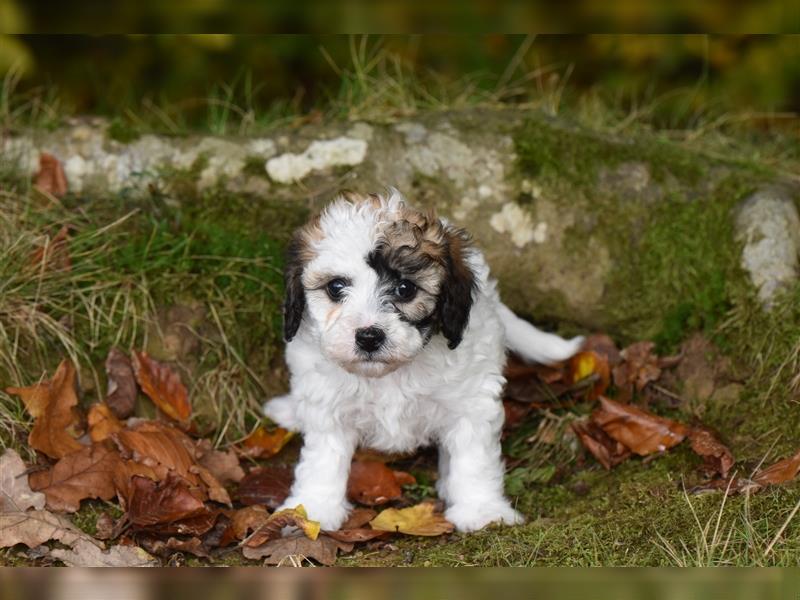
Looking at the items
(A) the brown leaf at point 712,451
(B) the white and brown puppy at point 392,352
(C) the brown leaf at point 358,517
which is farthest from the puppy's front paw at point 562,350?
(C) the brown leaf at point 358,517

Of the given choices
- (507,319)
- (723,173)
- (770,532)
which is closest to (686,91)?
(723,173)

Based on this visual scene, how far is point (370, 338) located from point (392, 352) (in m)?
0.11

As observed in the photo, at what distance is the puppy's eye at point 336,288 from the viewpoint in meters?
4.22

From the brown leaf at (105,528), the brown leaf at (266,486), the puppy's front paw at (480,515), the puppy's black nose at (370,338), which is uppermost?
the puppy's black nose at (370,338)

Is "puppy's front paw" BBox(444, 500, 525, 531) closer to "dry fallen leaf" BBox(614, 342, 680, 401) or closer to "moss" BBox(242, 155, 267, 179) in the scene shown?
"dry fallen leaf" BBox(614, 342, 680, 401)

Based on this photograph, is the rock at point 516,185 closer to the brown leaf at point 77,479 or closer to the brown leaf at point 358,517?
the brown leaf at point 358,517

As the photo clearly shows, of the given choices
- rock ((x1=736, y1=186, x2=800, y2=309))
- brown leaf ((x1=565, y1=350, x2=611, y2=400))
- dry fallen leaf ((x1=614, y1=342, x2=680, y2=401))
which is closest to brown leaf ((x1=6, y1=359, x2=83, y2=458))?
brown leaf ((x1=565, y1=350, x2=611, y2=400))

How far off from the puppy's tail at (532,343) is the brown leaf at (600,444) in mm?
384

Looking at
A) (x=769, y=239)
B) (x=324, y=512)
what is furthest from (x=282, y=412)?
(x=769, y=239)

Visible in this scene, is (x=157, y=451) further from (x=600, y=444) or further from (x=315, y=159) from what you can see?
(x=600, y=444)

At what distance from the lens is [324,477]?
4602 mm

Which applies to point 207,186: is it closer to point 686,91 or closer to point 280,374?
point 280,374

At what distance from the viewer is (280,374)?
5.60m

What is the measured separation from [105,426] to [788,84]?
570 cm
